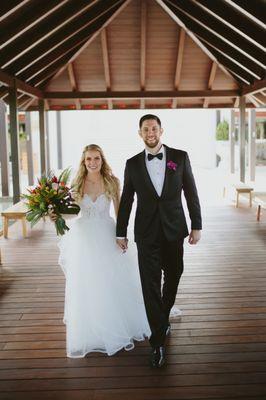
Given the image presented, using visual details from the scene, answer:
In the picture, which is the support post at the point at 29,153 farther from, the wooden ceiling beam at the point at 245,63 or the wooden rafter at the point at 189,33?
the wooden ceiling beam at the point at 245,63

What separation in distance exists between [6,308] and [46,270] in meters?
1.27

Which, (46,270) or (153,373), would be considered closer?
(153,373)

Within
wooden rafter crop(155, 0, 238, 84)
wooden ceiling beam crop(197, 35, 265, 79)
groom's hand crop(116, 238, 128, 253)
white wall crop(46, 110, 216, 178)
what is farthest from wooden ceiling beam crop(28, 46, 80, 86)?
white wall crop(46, 110, 216, 178)

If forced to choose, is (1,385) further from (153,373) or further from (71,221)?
(71,221)

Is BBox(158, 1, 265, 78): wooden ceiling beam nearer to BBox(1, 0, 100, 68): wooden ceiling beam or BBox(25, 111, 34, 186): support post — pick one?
BBox(1, 0, 100, 68): wooden ceiling beam

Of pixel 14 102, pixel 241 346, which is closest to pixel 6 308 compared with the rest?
pixel 241 346

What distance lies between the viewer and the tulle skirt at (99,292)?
324cm

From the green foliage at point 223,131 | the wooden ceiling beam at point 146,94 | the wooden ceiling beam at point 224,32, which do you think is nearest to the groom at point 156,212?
the wooden ceiling beam at point 224,32

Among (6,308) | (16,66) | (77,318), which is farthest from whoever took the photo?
(16,66)

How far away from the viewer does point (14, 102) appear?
28.0 feet

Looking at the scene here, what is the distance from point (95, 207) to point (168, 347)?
3.81ft

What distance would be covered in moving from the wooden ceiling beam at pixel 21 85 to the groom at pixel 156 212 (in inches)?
213

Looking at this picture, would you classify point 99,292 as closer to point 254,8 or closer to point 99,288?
point 99,288

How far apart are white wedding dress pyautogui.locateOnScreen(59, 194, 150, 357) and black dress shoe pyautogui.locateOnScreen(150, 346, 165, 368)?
0.32 m
